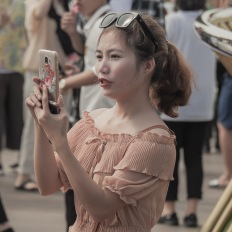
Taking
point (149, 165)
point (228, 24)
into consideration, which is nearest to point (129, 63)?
point (149, 165)

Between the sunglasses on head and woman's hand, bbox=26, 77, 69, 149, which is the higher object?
the sunglasses on head

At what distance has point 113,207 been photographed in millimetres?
3314

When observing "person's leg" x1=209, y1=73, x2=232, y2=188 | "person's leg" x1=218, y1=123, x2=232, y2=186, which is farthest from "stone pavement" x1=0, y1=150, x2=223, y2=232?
"person's leg" x1=209, y1=73, x2=232, y2=188

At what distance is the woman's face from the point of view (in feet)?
11.1

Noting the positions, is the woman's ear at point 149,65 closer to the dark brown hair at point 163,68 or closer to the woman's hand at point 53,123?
the dark brown hair at point 163,68

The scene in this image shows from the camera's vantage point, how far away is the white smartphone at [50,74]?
3.28 m

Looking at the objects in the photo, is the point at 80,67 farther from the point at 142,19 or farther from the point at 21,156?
the point at 142,19

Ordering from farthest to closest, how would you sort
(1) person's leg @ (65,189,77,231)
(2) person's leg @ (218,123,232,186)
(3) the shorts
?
(2) person's leg @ (218,123,232,186)
(3) the shorts
(1) person's leg @ (65,189,77,231)

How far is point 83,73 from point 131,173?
9.12ft

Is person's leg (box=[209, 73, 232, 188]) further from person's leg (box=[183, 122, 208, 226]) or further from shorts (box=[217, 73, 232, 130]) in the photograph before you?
person's leg (box=[183, 122, 208, 226])

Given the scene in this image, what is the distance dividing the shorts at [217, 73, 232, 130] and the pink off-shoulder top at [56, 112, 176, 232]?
5.38 m

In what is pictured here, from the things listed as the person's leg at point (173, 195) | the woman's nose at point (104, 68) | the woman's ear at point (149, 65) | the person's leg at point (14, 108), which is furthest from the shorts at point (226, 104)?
the woman's nose at point (104, 68)

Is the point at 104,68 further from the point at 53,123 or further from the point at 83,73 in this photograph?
the point at 83,73

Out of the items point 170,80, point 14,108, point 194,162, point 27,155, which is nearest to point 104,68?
point 170,80
